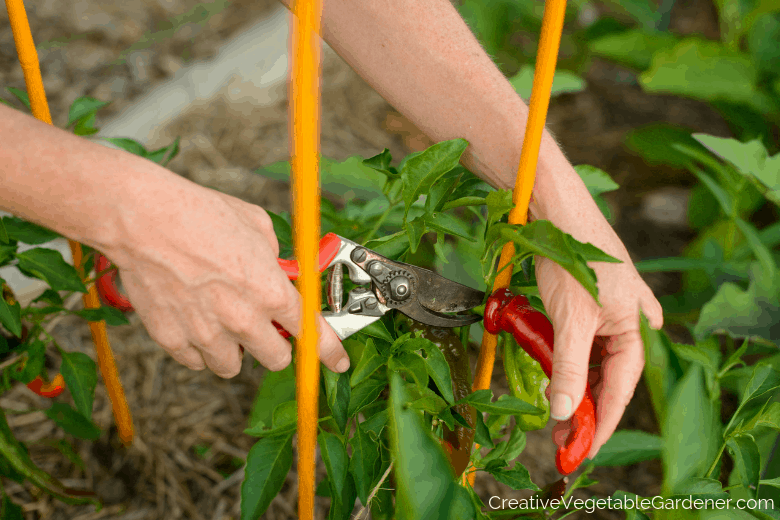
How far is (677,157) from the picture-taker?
1.81 metres

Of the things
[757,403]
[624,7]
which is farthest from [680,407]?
[624,7]

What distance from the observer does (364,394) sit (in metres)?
0.67

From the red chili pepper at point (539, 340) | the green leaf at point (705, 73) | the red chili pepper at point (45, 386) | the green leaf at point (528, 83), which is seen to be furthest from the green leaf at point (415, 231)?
the green leaf at point (705, 73)

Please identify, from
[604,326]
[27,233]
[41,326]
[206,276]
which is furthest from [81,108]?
[604,326]

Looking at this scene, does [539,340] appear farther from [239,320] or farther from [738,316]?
[738,316]

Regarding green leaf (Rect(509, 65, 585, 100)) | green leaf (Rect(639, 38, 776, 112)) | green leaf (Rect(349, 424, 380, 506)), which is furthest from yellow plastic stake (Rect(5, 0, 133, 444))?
green leaf (Rect(639, 38, 776, 112))

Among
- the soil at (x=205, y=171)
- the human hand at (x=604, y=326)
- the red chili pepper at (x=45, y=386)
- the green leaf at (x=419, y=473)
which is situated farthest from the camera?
the soil at (x=205, y=171)

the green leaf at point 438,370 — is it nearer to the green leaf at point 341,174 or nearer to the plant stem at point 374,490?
the plant stem at point 374,490

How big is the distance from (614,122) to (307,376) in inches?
76.8

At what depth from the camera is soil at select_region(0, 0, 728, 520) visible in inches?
45.3

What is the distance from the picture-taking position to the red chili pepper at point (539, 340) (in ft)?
2.06

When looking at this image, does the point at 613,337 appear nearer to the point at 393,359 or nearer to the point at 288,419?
the point at 393,359

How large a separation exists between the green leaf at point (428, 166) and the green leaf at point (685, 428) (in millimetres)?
327

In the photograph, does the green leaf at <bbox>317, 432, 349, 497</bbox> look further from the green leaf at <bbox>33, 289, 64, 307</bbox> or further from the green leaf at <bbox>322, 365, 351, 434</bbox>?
the green leaf at <bbox>33, 289, 64, 307</bbox>
